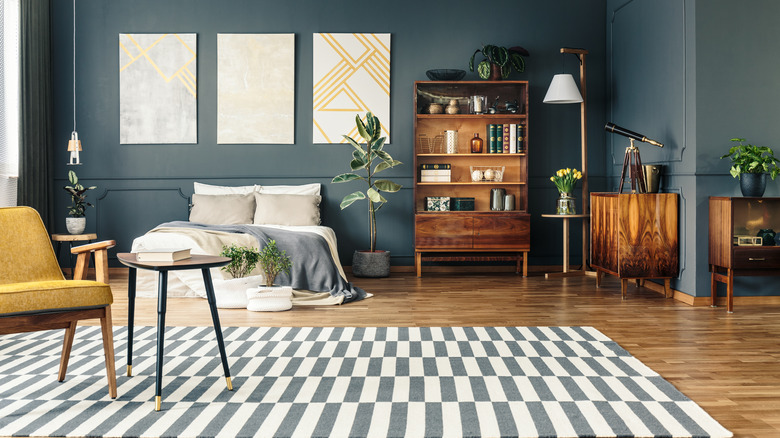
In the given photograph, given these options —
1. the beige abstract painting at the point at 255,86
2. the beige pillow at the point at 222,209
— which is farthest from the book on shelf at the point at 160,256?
the beige abstract painting at the point at 255,86

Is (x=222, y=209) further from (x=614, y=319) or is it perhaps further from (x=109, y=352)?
(x=614, y=319)

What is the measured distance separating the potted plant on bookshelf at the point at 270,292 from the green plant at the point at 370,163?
1.68 meters

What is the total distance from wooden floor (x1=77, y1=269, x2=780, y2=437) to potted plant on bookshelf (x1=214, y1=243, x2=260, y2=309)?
0.10m

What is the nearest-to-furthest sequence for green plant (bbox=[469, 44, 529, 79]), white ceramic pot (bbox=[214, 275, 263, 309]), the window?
white ceramic pot (bbox=[214, 275, 263, 309]), the window, green plant (bbox=[469, 44, 529, 79])

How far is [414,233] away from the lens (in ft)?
20.6

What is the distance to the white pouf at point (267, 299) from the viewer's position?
431 centimetres

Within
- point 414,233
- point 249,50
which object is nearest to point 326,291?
point 414,233

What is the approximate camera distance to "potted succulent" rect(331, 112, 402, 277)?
5.91m

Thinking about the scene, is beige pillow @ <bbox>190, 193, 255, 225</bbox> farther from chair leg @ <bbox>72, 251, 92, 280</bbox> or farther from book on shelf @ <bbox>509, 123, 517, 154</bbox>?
chair leg @ <bbox>72, 251, 92, 280</bbox>

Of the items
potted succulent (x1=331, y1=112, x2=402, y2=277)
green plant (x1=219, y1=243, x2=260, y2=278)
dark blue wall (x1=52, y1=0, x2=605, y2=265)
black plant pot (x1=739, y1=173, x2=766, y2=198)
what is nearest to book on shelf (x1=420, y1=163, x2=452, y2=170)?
dark blue wall (x1=52, y1=0, x2=605, y2=265)

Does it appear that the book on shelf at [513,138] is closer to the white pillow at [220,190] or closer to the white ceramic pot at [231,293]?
the white pillow at [220,190]

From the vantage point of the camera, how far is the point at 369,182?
6.02 m

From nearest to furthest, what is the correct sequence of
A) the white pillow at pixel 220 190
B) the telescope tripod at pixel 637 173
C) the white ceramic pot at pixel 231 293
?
the white ceramic pot at pixel 231 293 < the telescope tripod at pixel 637 173 < the white pillow at pixel 220 190

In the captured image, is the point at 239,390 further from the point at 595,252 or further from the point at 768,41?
the point at 768,41
